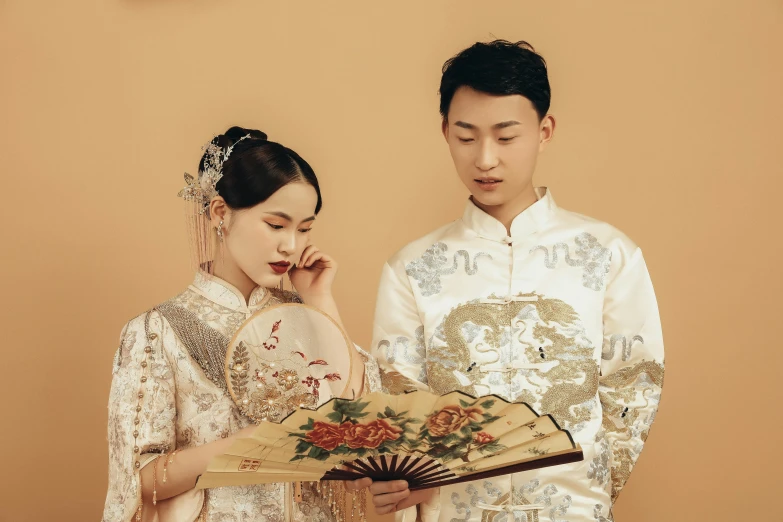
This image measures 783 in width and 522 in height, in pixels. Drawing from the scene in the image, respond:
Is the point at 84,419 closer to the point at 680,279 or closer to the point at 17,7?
the point at 17,7

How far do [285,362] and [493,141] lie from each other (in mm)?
664

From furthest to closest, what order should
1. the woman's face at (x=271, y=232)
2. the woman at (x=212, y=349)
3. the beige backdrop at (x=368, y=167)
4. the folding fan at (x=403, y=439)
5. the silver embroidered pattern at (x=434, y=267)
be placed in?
the beige backdrop at (x=368, y=167) → the silver embroidered pattern at (x=434, y=267) → the woman's face at (x=271, y=232) → the woman at (x=212, y=349) → the folding fan at (x=403, y=439)

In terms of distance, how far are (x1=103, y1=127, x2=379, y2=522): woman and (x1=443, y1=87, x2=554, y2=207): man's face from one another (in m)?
0.35

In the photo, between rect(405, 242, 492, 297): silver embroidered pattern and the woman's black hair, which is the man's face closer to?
rect(405, 242, 492, 297): silver embroidered pattern

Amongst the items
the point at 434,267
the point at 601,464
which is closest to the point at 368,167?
the point at 434,267

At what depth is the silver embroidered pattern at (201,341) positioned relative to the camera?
2.24 m

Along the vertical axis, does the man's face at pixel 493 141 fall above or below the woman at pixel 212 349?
above

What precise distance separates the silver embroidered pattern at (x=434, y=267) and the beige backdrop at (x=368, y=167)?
2.59ft

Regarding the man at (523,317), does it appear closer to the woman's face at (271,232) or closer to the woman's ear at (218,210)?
the woman's face at (271,232)

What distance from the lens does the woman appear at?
7.11 feet

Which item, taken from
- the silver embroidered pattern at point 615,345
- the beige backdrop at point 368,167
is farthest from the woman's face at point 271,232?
the beige backdrop at point 368,167

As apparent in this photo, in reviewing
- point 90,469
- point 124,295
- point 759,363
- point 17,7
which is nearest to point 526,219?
point 759,363

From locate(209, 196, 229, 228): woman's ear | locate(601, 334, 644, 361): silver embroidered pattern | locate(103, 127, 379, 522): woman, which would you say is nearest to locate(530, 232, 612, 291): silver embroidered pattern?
Answer: locate(601, 334, 644, 361): silver embroidered pattern

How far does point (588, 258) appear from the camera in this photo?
92.7 inches
